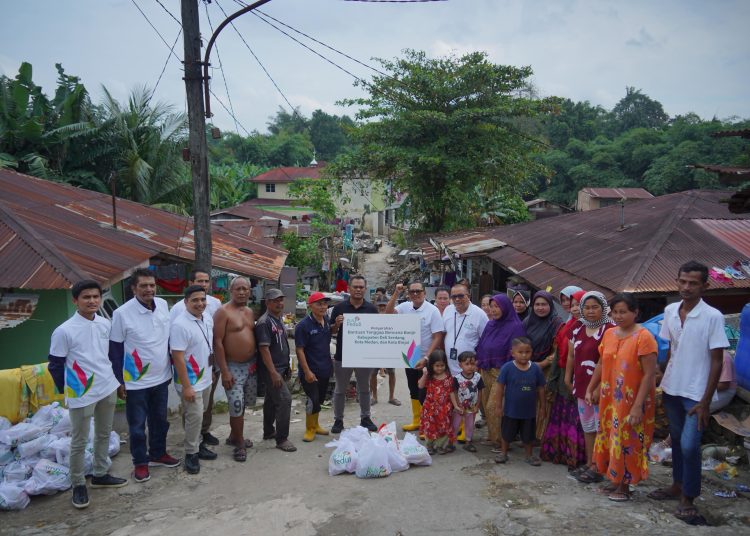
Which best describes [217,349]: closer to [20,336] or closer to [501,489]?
[501,489]

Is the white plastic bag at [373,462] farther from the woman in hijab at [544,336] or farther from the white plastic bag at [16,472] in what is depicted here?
the white plastic bag at [16,472]

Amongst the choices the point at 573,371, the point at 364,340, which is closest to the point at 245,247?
the point at 364,340

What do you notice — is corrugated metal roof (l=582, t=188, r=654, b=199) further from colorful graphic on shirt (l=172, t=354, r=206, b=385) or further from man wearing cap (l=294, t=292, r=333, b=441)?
colorful graphic on shirt (l=172, t=354, r=206, b=385)

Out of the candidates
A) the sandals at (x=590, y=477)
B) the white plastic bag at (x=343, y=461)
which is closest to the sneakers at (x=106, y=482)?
the white plastic bag at (x=343, y=461)

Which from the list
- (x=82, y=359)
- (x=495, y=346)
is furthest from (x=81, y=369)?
(x=495, y=346)

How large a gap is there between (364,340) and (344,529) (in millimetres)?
2396

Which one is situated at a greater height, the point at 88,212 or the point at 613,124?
the point at 613,124

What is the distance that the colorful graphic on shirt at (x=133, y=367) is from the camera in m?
5.30

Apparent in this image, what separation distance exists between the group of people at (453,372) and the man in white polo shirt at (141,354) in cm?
1

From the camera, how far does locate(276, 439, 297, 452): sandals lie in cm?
618

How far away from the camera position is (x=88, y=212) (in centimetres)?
1027

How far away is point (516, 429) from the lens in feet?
18.8

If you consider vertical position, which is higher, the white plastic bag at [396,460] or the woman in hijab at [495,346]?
the woman in hijab at [495,346]

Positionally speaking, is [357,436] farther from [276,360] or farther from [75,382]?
[75,382]
